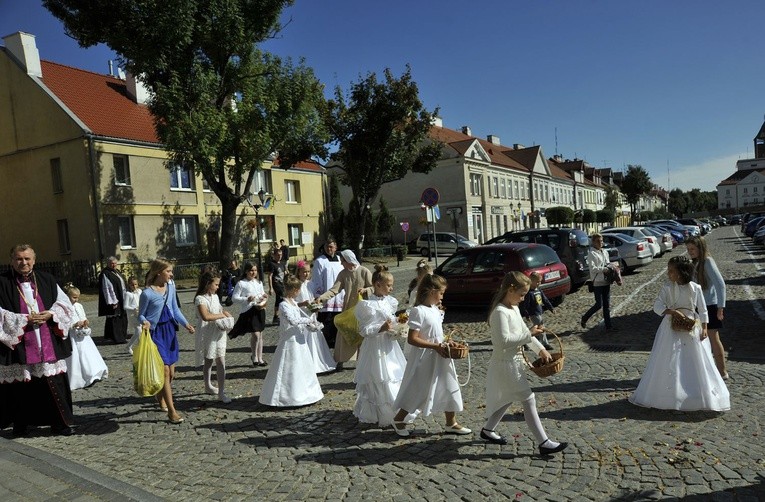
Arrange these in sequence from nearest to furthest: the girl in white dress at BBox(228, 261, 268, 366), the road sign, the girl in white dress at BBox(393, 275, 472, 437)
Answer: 1. the girl in white dress at BBox(393, 275, 472, 437)
2. the girl in white dress at BBox(228, 261, 268, 366)
3. the road sign

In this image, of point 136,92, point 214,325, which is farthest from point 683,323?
point 136,92

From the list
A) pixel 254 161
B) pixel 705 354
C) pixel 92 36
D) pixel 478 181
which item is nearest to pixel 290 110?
pixel 254 161

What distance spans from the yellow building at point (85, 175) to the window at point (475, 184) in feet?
89.0

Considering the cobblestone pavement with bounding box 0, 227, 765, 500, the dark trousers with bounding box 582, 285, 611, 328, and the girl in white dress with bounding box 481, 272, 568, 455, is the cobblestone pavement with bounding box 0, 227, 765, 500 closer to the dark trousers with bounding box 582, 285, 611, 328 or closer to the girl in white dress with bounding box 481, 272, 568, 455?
the girl in white dress with bounding box 481, 272, 568, 455

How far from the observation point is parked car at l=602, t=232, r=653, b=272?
20.1 metres

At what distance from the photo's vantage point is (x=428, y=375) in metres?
5.30

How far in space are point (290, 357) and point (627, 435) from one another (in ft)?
12.0

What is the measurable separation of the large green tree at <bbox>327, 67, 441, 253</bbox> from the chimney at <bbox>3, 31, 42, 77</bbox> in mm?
15027

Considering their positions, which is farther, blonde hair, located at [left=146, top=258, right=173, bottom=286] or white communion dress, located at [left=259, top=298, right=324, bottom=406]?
white communion dress, located at [left=259, top=298, right=324, bottom=406]

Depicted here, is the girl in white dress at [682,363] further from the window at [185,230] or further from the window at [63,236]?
the window at [63,236]

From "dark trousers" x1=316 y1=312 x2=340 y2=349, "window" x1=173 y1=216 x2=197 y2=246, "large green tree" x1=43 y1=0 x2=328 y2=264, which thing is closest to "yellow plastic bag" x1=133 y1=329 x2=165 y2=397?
"dark trousers" x1=316 y1=312 x2=340 y2=349

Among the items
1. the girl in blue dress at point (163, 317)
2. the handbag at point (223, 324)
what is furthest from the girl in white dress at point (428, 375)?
the girl in blue dress at point (163, 317)

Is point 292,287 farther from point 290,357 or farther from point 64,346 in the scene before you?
point 64,346

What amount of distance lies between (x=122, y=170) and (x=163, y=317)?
25.0 metres
